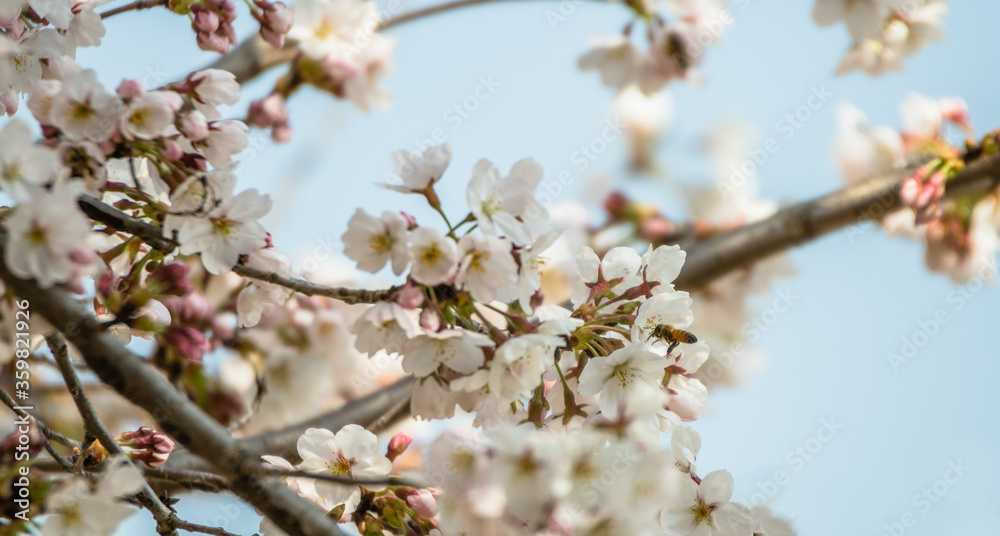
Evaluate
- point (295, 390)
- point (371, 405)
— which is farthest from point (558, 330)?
point (295, 390)

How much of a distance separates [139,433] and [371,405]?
0.67 meters

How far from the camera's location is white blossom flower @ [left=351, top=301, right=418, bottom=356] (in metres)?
0.77

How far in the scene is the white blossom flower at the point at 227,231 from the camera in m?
0.81

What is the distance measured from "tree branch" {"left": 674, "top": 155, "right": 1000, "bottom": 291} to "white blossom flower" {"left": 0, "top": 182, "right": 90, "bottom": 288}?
1.44m

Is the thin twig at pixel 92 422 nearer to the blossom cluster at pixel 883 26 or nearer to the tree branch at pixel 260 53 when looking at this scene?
the tree branch at pixel 260 53

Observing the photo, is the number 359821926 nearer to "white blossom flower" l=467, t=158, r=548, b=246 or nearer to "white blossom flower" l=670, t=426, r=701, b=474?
"white blossom flower" l=467, t=158, r=548, b=246

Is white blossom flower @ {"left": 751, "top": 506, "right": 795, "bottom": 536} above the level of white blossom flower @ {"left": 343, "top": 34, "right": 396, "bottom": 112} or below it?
below

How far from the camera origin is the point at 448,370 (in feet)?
2.76

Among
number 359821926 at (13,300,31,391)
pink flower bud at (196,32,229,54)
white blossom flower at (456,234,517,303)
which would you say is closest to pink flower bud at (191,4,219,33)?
pink flower bud at (196,32,229,54)

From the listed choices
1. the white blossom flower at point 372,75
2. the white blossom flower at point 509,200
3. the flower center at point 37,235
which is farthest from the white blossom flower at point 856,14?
the flower center at point 37,235

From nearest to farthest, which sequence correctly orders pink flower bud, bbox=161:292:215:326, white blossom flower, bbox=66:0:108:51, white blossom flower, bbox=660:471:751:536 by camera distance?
white blossom flower, bbox=660:471:751:536 < white blossom flower, bbox=66:0:108:51 < pink flower bud, bbox=161:292:215:326

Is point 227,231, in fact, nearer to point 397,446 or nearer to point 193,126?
point 193,126

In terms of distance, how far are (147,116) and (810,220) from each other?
5.20ft

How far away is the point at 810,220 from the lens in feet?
6.01
